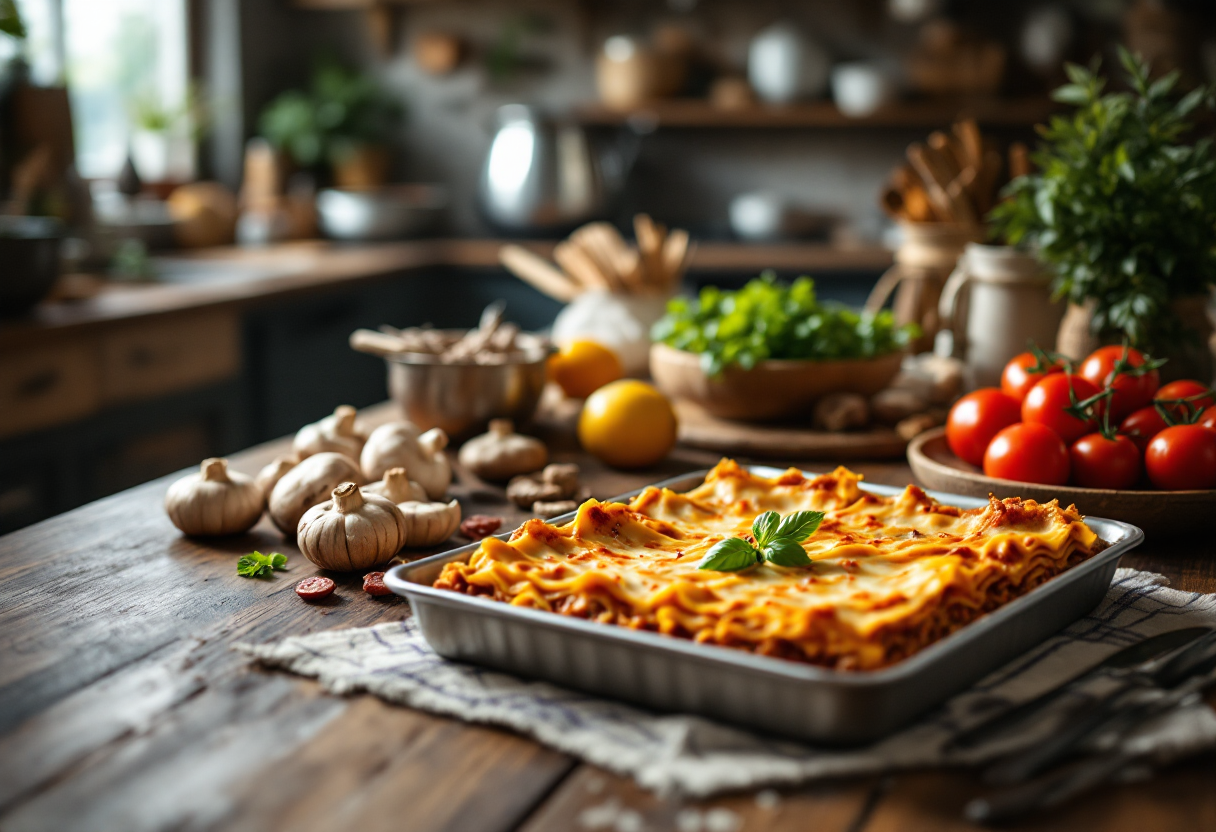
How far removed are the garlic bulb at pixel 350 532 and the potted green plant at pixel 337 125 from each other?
4.01m

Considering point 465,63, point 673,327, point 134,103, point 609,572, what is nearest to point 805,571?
point 609,572

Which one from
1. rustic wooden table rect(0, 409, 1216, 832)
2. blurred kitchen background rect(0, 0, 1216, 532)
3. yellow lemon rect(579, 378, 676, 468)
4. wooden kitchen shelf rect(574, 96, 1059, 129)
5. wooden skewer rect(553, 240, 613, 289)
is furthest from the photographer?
wooden kitchen shelf rect(574, 96, 1059, 129)

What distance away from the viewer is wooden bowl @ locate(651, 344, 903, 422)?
173 centimetres

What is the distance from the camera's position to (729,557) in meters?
0.96

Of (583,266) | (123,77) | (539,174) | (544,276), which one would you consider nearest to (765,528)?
(583,266)

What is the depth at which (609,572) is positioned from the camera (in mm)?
953

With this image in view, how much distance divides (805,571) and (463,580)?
272 millimetres

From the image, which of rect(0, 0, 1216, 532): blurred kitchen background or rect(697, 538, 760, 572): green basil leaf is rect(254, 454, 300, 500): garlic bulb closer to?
rect(697, 538, 760, 572): green basil leaf

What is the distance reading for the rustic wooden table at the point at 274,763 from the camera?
2.39ft

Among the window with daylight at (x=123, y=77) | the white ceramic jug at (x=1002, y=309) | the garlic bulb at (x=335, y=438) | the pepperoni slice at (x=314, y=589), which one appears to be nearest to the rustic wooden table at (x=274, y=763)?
the pepperoni slice at (x=314, y=589)

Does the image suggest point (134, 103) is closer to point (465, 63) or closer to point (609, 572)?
point (465, 63)

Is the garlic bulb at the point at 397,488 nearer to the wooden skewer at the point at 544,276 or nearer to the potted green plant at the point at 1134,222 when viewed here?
the potted green plant at the point at 1134,222

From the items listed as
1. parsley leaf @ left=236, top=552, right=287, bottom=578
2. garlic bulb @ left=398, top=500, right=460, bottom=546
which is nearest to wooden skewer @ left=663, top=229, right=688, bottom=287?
garlic bulb @ left=398, top=500, right=460, bottom=546

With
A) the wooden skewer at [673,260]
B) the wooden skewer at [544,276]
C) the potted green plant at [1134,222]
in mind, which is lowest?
the wooden skewer at [544,276]
